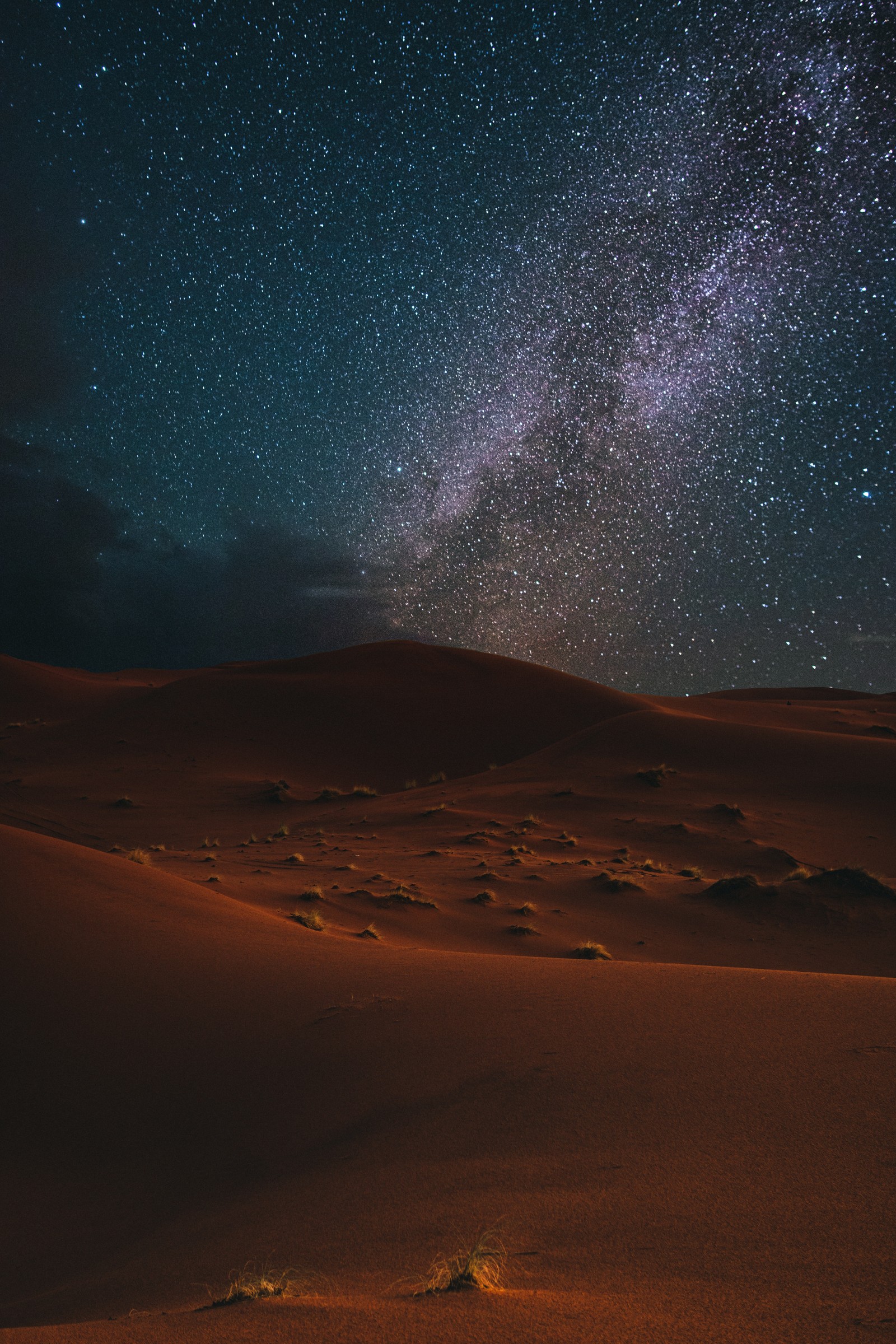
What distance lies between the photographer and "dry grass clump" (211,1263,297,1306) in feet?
9.48

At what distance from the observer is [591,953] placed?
10.8 meters

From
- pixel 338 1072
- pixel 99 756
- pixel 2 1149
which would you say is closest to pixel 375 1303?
pixel 338 1072

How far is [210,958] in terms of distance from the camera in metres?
8.02

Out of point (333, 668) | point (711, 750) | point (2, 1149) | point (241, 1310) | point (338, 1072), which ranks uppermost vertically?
point (333, 668)

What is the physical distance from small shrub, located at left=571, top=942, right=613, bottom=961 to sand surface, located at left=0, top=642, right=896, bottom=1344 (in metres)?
0.32

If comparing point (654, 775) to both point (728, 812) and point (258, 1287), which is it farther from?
point (258, 1287)

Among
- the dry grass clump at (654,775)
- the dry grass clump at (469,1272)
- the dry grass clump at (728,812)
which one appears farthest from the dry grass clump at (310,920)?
the dry grass clump at (654,775)

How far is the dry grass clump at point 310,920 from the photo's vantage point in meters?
11.0

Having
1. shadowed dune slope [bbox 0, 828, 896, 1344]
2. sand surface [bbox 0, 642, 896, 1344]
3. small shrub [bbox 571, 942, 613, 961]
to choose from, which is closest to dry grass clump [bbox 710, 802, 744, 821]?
sand surface [bbox 0, 642, 896, 1344]

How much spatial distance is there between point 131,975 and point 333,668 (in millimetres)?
44842

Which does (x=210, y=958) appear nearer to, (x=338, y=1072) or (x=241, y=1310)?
(x=338, y=1072)

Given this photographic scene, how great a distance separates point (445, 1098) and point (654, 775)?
67.1 ft

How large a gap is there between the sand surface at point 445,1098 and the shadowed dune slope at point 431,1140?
2cm

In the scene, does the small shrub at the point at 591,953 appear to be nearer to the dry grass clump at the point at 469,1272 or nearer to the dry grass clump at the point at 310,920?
the dry grass clump at the point at 310,920
